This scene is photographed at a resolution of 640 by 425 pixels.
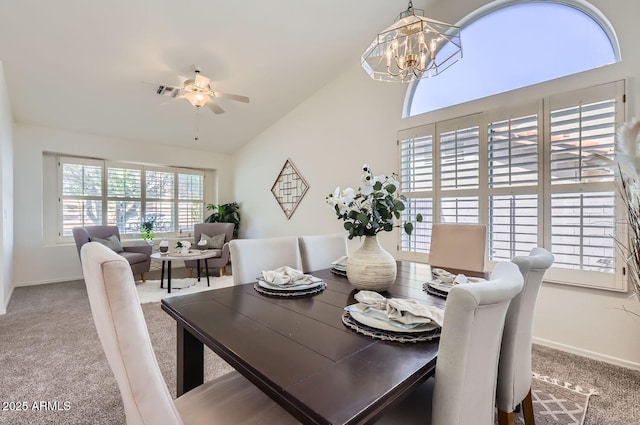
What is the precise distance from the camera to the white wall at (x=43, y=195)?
4.28 m

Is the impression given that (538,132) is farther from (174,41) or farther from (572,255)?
(174,41)

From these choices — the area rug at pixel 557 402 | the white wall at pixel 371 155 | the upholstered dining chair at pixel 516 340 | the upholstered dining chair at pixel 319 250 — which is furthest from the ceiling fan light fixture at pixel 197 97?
the area rug at pixel 557 402

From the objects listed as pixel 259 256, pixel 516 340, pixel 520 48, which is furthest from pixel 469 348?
pixel 520 48

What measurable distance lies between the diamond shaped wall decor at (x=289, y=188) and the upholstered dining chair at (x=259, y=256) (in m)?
2.79

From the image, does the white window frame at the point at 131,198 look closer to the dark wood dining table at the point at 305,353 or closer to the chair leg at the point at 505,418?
the dark wood dining table at the point at 305,353

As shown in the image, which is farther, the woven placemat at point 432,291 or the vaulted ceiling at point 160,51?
the vaulted ceiling at point 160,51

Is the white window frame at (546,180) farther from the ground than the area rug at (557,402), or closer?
farther from the ground

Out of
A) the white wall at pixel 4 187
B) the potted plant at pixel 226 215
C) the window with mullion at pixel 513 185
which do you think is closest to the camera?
the window with mullion at pixel 513 185

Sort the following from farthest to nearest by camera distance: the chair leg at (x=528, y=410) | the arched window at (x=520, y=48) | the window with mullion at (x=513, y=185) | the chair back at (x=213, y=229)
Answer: the chair back at (x=213, y=229) → the window with mullion at (x=513, y=185) → the arched window at (x=520, y=48) → the chair leg at (x=528, y=410)

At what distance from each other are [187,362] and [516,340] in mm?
1376

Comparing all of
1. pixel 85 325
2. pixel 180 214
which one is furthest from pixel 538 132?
pixel 180 214

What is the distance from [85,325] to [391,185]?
10.6 feet

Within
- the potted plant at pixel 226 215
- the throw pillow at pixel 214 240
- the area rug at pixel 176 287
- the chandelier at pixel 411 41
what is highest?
the chandelier at pixel 411 41

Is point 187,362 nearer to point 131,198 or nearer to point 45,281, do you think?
point 45,281
